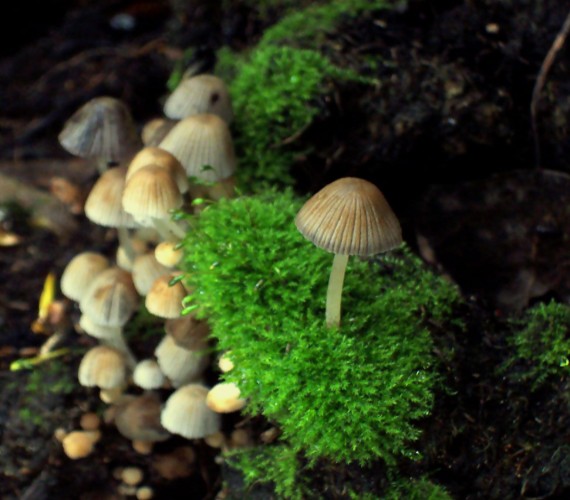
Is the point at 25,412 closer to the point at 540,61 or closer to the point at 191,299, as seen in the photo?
the point at 191,299

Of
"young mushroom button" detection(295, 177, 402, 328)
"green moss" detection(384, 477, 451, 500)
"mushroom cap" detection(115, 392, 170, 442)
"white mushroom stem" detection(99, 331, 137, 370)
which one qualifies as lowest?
"mushroom cap" detection(115, 392, 170, 442)

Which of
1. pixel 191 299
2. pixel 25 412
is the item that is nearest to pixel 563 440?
pixel 191 299

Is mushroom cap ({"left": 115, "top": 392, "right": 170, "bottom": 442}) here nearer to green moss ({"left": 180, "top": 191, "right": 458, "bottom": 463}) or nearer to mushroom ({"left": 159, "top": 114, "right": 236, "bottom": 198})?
green moss ({"left": 180, "top": 191, "right": 458, "bottom": 463})

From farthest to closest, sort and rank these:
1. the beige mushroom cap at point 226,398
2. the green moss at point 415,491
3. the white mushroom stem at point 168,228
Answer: the white mushroom stem at point 168,228, the beige mushroom cap at point 226,398, the green moss at point 415,491

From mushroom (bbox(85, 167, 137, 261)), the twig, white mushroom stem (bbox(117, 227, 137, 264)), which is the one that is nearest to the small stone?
white mushroom stem (bbox(117, 227, 137, 264))

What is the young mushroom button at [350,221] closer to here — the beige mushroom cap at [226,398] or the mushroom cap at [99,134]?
the beige mushroom cap at [226,398]

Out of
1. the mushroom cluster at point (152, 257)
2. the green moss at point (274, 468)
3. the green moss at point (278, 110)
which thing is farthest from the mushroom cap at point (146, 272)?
the green moss at point (274, 468)
